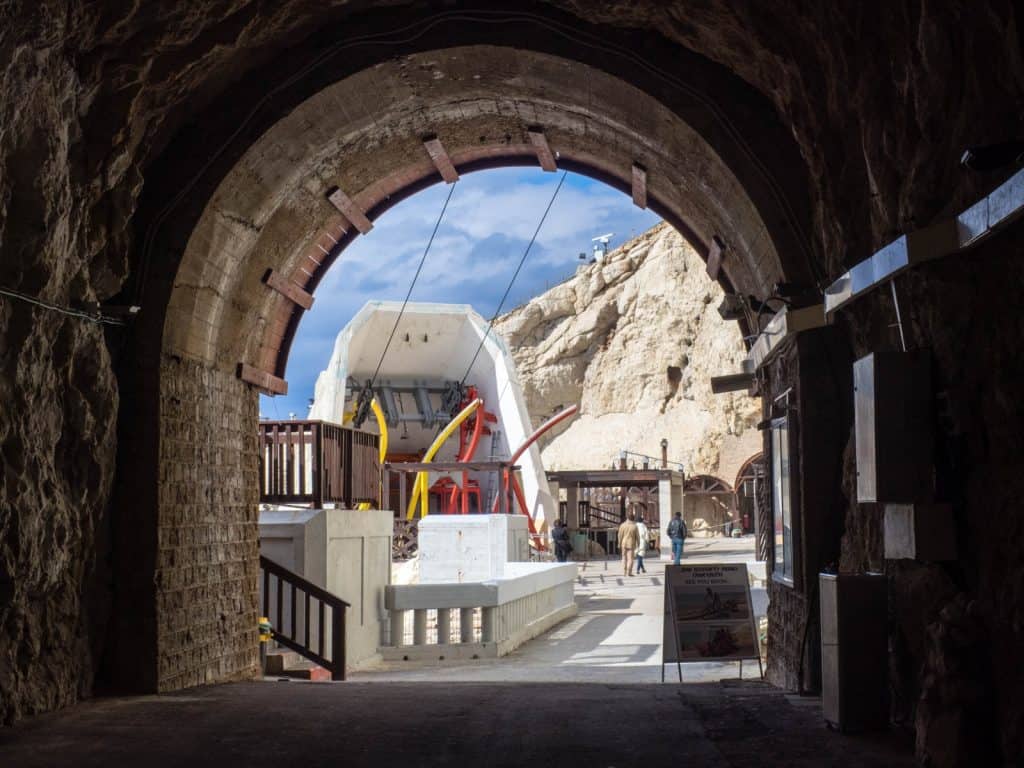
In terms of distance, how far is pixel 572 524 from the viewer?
124 feet

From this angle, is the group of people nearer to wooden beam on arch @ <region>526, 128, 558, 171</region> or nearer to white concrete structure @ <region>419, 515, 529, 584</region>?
white concrete structure @ <region>419, 515, 529, 584</region>

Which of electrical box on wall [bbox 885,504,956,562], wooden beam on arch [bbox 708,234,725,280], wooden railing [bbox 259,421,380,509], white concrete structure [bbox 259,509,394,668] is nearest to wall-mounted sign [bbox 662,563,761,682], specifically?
wooden beam on arch [bbox 708,234,725,280]

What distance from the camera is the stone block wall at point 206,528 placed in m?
8.78

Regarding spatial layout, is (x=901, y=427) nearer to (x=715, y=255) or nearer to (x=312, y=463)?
(x=715, y=255)

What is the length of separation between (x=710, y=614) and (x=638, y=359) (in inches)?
1886

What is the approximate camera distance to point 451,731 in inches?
247

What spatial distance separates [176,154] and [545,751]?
5.36 metres

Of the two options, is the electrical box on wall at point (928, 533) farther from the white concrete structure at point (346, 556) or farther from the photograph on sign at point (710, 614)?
the white concrete structure at point (346, 556)

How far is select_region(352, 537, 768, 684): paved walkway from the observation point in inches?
521

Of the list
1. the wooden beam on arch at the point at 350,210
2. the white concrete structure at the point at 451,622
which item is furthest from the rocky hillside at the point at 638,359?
the wooden beam on arch at the point at 350,210

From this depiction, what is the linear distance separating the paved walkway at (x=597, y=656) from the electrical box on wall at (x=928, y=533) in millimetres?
5636

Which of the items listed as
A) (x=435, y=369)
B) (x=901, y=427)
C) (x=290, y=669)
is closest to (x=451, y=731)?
(x=901, y=427)

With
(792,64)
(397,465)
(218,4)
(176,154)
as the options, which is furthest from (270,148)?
(397,465)

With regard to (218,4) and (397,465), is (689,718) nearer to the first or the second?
(218,4)
